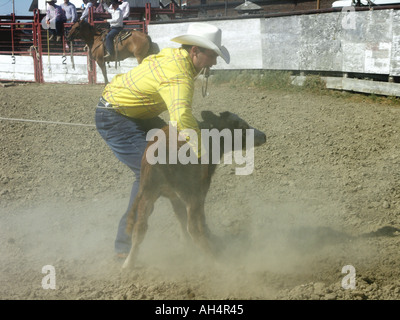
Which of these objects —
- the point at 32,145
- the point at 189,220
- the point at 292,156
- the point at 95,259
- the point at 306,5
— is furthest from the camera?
the point at 306,5

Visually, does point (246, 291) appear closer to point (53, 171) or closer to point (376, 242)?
point (376, 242)

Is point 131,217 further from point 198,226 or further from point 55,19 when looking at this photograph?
point 55,19

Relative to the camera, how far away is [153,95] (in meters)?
3.60

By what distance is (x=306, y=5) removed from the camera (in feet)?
63.9

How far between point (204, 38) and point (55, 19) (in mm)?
11459

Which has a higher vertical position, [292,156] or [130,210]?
[130,210]

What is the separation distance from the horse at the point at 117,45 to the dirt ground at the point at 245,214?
11.6 ft

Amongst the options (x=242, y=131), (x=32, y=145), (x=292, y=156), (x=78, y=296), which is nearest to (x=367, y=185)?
(x=292, y=156)

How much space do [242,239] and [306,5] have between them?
55.3ft

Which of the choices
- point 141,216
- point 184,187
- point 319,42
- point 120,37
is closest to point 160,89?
point 184,187

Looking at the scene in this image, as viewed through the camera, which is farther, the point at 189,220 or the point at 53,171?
the point at 53,171

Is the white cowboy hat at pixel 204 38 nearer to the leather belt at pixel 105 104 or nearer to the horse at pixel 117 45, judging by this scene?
the leather belt at pixel 105 104

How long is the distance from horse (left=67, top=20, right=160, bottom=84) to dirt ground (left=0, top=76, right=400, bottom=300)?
3522 millimetres

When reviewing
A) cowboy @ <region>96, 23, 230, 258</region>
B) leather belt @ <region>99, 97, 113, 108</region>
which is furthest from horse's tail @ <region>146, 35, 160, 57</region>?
cowboy @ <region>96, 23, 230, 258</region>
